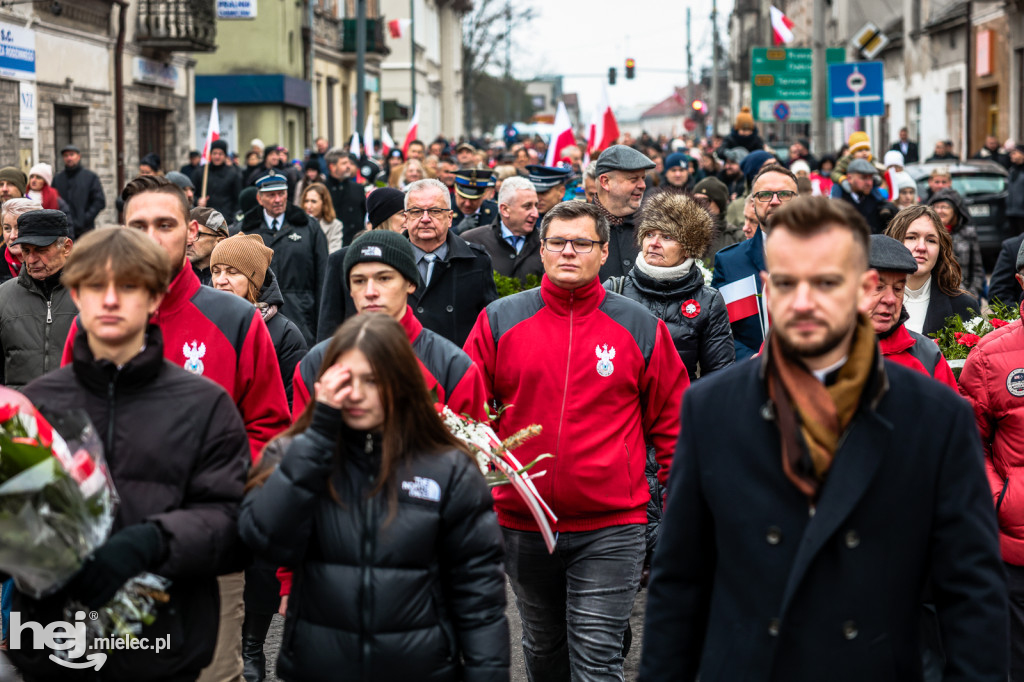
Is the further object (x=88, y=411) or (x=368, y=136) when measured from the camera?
(x=368, y=136)

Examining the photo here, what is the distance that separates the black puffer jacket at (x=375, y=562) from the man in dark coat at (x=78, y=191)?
16.4 meters

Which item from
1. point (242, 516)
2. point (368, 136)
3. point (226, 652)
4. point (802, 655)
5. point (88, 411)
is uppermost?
point (368, 136)

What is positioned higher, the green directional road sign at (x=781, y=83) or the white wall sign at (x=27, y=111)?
the green directional road sign at (x=781, y=83)

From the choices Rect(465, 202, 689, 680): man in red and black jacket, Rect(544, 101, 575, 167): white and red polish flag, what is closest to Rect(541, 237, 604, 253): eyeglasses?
Rect(465, 202, 689, 680): man in red and black jacket

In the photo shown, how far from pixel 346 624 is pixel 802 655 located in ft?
4.00

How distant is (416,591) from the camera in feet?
12.1

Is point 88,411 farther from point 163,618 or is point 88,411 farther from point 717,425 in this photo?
point 717,425

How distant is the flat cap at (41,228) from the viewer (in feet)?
21.0

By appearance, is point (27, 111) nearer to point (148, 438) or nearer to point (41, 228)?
point (41, 228)

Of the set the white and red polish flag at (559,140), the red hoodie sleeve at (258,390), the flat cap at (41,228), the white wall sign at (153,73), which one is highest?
the white wall sign at (153,73)

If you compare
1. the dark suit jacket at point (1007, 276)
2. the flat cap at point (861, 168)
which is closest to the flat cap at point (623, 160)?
the dark suit jacket at point (1007, 276)

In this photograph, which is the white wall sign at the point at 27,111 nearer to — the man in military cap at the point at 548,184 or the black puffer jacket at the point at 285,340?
the man in military cap at the point at 548,184

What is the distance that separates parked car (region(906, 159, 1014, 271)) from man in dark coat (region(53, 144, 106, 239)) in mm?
12804

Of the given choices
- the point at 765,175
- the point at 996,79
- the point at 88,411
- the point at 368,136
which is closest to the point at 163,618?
the point at 88,411
